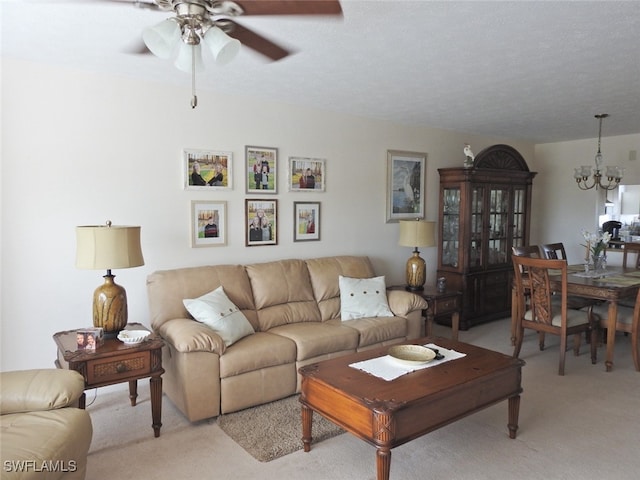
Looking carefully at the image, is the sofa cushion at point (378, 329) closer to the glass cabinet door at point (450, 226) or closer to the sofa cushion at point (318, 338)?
the sofa cushion at point (318, 338)

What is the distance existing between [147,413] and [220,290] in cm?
97

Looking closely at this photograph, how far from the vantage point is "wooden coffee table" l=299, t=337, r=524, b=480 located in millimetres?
2207

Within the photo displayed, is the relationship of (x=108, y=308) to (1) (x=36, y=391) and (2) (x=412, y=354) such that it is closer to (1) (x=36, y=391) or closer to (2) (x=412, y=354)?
(1) (x=36, y=391)

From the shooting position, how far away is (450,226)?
5.56 metres

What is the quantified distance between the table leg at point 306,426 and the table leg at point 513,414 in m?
1.21

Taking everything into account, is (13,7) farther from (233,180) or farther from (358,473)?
(358,473)

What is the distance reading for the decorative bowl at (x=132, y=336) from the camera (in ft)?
9.36

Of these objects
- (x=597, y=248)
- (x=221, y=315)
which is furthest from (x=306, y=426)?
(x=597, y=248)

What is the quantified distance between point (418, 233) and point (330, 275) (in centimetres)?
102

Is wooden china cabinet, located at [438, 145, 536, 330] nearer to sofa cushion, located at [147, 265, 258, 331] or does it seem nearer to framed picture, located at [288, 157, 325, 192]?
framed picture, located at [288, 157, 325, 192]

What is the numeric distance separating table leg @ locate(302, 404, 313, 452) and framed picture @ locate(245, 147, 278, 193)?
6.89 ft

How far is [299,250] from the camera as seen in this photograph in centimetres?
453

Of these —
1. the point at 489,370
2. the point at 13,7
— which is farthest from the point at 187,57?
the point at 489,370

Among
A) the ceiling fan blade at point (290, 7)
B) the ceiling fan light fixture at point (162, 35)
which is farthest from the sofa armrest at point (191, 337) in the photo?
the ceiling fan blade at point (290, 7)
